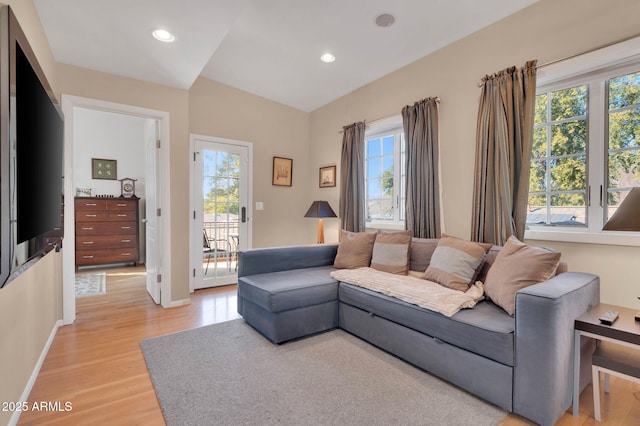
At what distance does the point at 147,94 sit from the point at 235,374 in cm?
292

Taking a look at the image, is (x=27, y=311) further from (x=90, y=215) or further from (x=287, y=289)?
(x=90, y=215)

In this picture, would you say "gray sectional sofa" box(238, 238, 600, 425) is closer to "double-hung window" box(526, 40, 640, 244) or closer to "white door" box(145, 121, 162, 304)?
"double-hung window" box(526, 40, 640, 244)

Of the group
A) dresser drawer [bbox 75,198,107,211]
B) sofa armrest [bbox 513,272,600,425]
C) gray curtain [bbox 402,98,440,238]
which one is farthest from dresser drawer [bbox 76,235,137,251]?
sofa armrest [bbox 513,272,600,425]

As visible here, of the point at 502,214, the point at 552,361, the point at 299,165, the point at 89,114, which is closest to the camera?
the point at 552,361

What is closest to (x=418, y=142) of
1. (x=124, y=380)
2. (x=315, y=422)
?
(x=315, y=422)

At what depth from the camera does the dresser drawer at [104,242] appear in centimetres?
520

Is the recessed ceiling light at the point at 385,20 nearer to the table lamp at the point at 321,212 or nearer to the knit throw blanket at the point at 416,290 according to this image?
the table lamp at the point at 321,212

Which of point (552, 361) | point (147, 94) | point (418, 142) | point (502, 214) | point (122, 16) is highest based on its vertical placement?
point (122, 16)

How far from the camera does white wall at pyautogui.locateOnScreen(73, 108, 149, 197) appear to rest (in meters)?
5.61

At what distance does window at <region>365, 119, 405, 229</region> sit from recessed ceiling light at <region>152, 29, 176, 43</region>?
2339 mm

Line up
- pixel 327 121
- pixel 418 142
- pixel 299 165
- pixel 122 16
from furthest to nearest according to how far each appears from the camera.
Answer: pixel 299 165 → pixel 327 121 → pixel 418 142 → pixel 122 16

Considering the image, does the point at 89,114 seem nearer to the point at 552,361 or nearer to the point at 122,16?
the point at 122,16

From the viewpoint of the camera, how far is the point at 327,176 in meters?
4.64

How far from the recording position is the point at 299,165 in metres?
4.98
